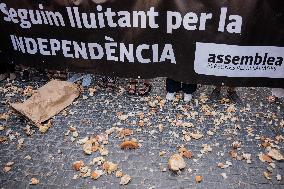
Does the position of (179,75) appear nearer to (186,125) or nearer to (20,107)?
(186,125)

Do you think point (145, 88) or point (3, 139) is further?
point (145, 88)

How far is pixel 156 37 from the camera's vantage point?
17.1 ft

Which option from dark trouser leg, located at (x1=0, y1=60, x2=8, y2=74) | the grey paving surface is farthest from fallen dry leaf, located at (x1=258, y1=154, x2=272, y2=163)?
dark trouser leg, located at (x1=0, y1=60, x2=8, y2=74)

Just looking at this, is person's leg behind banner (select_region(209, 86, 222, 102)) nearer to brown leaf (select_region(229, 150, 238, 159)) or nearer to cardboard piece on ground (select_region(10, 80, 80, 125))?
brown leaf (select_region(229, 150, 238, 159))

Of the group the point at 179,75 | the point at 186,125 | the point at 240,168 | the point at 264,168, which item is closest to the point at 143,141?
the point at 186,125

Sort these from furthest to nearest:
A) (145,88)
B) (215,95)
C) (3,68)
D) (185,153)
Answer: (3,68), (145,88), (215,95), (185,153)

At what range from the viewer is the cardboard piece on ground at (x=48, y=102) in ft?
20.8

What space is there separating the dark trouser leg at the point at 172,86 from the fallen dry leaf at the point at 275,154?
237 cm

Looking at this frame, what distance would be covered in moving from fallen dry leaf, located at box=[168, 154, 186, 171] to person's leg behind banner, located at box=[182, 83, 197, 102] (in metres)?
1.87

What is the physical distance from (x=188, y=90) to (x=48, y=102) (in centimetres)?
295

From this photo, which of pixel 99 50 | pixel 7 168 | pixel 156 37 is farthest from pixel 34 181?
pixel 156 37

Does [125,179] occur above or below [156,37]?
below

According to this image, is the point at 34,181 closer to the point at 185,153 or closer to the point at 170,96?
the point at 185,153


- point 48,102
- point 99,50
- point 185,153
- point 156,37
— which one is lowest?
point 185,153
